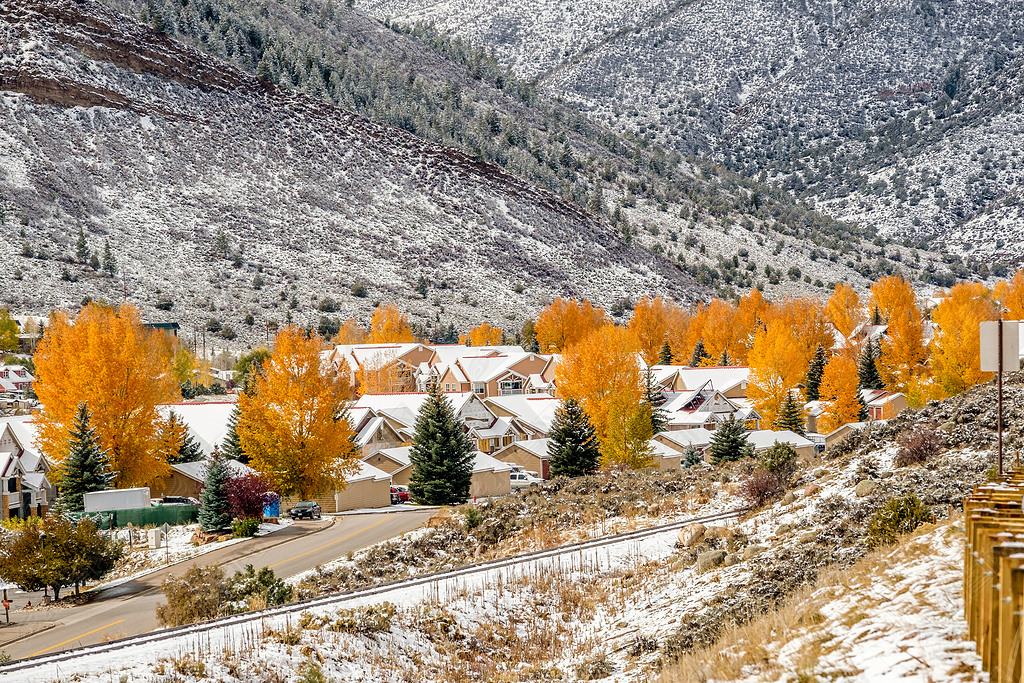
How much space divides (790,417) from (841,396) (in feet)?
12.4

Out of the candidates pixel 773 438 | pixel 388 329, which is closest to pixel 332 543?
pixel 773 438

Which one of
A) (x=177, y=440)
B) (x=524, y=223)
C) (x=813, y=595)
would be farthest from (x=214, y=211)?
(x=813, y=595)

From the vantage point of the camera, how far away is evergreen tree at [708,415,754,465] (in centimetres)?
4612

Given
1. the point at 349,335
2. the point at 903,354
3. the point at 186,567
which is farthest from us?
the point at 349,335

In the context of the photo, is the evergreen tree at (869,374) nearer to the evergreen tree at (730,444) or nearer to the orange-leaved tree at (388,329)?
the evergreen tree at (730,444)

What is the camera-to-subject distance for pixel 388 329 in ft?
304

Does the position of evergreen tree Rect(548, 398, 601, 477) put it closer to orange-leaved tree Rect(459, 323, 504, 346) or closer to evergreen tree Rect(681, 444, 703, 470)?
evergreen tree Rect(681, 444, 703, 470)

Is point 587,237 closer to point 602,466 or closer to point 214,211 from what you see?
point 214,211

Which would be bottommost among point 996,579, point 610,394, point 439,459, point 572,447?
point 439,459

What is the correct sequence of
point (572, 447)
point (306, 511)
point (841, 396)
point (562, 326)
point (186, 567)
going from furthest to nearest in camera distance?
point (562, 326)
point (841, 396)
point (572, 447)
point (306, 511)
point (186, 567)

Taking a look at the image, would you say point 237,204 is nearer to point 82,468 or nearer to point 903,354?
point 903,354

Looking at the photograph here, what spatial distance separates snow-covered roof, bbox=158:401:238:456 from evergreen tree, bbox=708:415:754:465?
22.6 meters

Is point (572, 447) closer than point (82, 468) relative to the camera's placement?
No

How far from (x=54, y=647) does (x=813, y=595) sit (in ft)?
45.6
